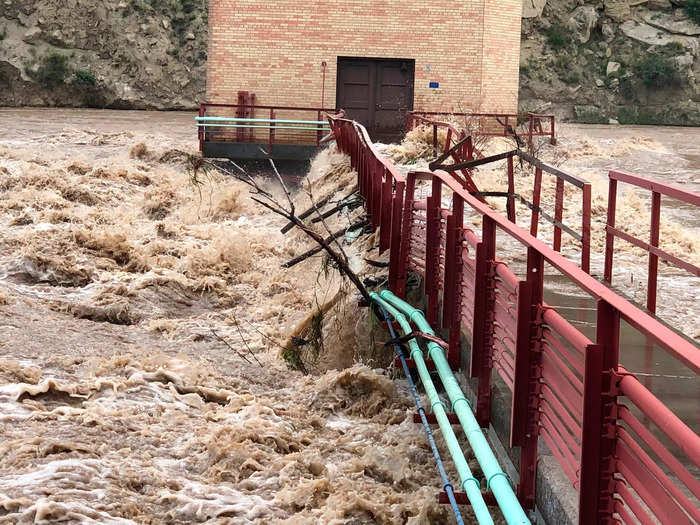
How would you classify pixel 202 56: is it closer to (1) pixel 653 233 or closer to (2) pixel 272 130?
(2) pixel 272 130

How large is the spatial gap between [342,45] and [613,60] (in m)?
29.5

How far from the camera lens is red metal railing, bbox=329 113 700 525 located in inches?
125

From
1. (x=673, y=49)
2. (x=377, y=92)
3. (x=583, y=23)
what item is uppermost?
(x=583, y=23)

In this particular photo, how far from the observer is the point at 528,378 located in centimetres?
460

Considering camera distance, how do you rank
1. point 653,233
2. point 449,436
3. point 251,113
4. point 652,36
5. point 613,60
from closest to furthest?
point 449,436, point 653,233, point 251,113, point 613,60, point 652,36

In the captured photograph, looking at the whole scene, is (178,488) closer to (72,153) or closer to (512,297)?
(512,297)

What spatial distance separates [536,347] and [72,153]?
24671 millimetres

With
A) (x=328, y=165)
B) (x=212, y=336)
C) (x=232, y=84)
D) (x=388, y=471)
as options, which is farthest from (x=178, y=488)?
(x=232, y=84)

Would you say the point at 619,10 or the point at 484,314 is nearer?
the point at 484,314

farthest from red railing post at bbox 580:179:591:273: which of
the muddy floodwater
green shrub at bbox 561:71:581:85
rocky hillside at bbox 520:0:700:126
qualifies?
green shrub at bbox 561:71:581:85

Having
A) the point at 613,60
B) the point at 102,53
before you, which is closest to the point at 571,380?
the point at 102,53

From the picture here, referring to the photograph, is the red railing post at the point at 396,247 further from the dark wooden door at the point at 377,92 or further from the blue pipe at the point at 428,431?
the dark wooden door at the point at 377,92

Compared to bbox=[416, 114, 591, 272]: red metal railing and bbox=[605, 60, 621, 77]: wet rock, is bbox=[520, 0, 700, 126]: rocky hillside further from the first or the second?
bbox=[416, 114, 591, 272]: red metal railing

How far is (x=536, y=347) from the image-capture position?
4.59 meters
